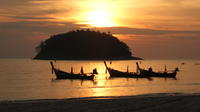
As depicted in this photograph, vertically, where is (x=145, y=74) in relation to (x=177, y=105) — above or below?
below

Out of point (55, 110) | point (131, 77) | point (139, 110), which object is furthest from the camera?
point (131, 77)

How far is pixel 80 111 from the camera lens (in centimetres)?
1512

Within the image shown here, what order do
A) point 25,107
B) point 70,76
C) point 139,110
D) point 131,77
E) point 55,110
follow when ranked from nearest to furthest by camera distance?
point 139,110, point 55,110, point 25,107, point 70,76, point 131,77

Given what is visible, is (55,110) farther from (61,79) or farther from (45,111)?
(61,79)

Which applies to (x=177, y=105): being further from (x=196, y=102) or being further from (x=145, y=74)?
(x=145, y=74)

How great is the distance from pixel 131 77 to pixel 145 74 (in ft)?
10.8

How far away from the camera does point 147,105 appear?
16047 millimetres

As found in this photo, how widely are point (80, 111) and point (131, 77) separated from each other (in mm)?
52071

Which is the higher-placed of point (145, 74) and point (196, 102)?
point (196, 102)

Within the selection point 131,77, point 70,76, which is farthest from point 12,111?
point 131,77

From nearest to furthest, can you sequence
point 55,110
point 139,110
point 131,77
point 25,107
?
point 139,110, point 55,110, point 25,107, point 131,77

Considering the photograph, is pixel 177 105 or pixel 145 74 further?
pixel 145 74

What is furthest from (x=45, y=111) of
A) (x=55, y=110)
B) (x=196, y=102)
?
(x=196, y=102)

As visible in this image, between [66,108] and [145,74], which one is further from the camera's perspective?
[145,74]
